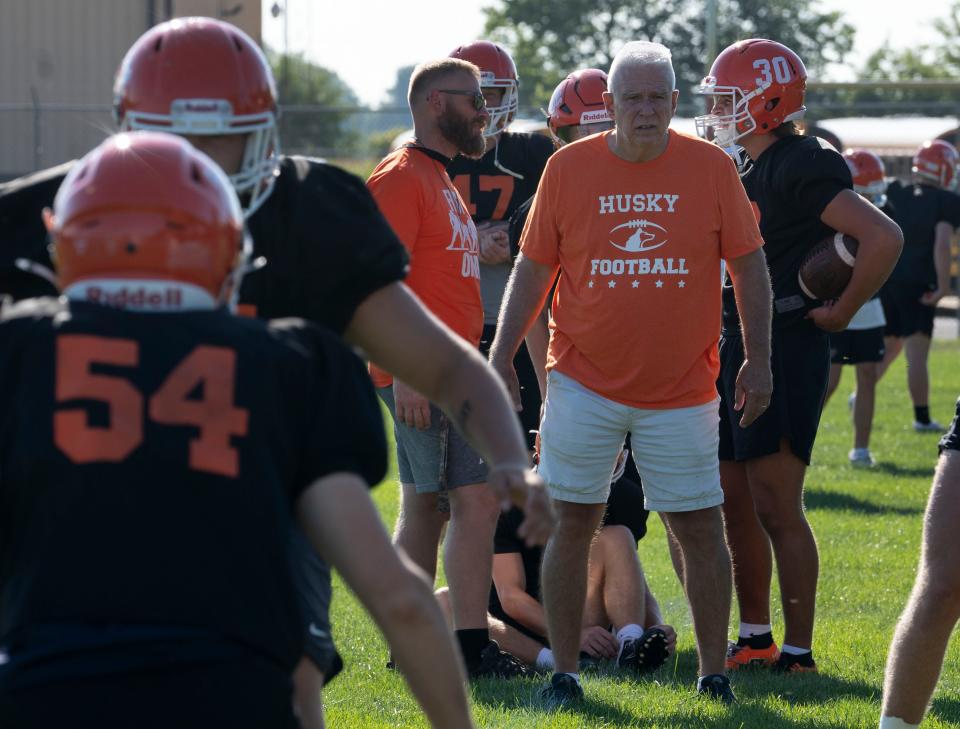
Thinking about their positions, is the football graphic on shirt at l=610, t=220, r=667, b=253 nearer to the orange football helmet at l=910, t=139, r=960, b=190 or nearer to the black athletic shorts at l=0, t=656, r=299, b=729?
the black athletic shorts at l=0, t=656, r=299, b=729

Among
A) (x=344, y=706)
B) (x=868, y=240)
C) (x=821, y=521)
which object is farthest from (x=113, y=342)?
(x=821, y=521)

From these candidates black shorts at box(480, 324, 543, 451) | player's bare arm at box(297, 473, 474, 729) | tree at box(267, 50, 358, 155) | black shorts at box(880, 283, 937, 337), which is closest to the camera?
player's bare arm at box(297, 473, 474, 729)

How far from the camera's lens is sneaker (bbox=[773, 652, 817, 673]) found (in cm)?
540

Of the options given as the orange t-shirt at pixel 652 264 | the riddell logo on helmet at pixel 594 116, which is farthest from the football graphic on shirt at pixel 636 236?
the riddell logo on helmet at pixel 594 116

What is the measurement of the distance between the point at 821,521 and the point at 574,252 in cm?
412

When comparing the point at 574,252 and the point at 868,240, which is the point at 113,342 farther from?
the point at 868,240

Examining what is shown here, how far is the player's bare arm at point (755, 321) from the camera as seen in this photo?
4.93 m

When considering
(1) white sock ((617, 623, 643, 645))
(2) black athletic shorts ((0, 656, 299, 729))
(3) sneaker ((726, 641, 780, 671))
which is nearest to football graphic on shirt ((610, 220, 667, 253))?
(1) white sock ((617, 623, 643, 645))

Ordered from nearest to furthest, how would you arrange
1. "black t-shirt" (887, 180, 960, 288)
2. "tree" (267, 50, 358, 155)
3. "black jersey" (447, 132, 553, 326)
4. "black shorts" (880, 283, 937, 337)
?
1. "black jersey" (447, 132, 553, 326)
2. "black t-shirt" (887, 180, 960, 288)
3. "black shorts" (880, 283, 937, 337)
4. "tree" (267, 50, 358, 155)

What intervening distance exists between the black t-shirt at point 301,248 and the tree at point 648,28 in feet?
169

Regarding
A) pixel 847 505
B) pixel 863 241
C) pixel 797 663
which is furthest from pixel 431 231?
pixel 847 505

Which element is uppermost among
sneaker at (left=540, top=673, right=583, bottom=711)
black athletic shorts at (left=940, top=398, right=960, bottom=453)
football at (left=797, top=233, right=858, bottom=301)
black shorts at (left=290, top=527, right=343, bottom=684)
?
football at (left=797, top=233, right=858, bottom=301)

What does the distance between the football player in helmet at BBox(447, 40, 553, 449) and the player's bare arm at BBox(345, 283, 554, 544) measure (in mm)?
3478

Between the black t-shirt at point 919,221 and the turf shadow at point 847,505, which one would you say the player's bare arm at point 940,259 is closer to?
the black t-shirt at point 919,221
